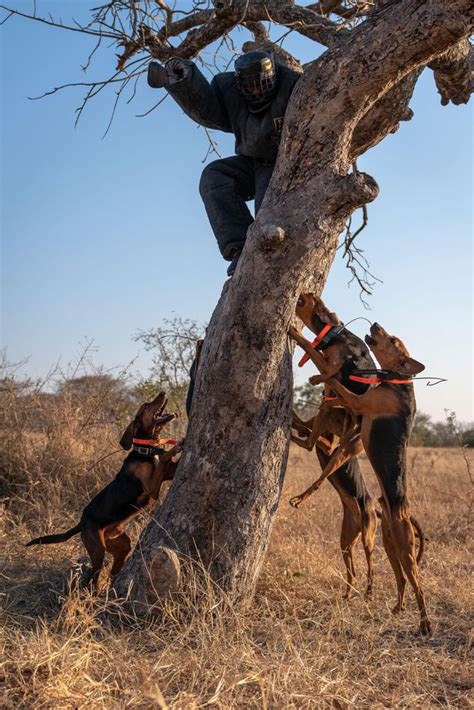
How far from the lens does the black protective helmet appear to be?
5.51m

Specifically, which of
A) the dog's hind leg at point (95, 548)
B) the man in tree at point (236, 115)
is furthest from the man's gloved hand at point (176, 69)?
the dog's hind leg at point (95, 548)

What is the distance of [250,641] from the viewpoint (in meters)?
4.16

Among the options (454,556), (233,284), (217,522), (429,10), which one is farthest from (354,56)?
(454,556)

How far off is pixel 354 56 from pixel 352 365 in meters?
2.29

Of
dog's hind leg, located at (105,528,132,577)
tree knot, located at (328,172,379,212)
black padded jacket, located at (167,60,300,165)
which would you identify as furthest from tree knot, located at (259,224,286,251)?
dog's hind leg, located at (105,528,132,577)

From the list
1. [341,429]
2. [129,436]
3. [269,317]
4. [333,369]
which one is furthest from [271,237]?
[129,436]

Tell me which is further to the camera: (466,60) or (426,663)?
(466,60)

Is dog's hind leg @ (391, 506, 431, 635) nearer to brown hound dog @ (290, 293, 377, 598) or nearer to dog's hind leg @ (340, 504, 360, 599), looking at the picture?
brown hound dog @ (290, 293, 377, 598)

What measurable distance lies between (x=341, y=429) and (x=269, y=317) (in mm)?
1423

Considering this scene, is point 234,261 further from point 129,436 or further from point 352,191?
point 129,436

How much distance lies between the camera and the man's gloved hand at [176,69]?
18.4 feet

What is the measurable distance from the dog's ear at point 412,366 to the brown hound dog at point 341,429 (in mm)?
349

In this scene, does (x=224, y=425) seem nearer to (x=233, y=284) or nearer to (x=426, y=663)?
(x=233, y=284)

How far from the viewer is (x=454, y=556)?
732 cm
